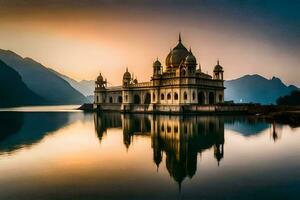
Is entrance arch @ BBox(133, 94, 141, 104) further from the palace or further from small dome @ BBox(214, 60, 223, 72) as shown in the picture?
small dome @ BBox(214, 60, 223, 72)

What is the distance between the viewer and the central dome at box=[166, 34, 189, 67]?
9856cm

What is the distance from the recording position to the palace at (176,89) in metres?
84.8

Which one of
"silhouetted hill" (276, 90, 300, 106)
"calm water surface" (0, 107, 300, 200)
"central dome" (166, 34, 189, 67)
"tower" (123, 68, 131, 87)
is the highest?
"central dome" (166, 34, 189, 67)

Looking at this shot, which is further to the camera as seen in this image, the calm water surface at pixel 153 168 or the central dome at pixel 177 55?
the central dome at pixel 177 55

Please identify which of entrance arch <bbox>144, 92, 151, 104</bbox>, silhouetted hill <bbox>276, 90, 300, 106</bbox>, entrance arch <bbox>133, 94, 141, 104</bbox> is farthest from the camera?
entrance arch <bbox>133, 94, 141, 104</bbox>

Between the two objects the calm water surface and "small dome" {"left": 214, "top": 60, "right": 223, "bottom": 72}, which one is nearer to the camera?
the calm water surface

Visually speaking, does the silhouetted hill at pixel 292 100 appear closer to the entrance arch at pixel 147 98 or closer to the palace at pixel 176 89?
the palace at pixel 176 89

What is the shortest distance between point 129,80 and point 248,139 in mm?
80736

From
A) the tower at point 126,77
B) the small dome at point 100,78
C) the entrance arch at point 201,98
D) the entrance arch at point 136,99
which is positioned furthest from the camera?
the small dome at point 100,78

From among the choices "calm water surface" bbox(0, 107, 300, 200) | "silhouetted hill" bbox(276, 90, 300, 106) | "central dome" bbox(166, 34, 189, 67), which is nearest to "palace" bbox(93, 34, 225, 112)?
"central dome" bbox(166, 34, 189, 67)

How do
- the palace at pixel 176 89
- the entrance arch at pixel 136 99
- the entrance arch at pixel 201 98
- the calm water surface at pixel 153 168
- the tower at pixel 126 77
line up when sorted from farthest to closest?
the tower at pixel 126 77, the entrance arch at pixel 136 99, the entrance arch at pixel 201 98, the palace at pixel 176 89, the calm water surface at pixel 153 168

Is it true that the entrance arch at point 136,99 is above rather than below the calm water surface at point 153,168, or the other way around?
above

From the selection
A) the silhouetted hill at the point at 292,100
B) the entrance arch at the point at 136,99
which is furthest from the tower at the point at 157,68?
the silhouetted hill at the point at 292,100

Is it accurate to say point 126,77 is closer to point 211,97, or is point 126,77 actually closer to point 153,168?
point 211,97
